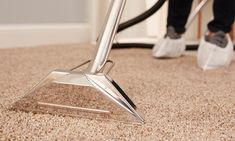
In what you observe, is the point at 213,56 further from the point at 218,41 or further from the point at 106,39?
the point at 106,39

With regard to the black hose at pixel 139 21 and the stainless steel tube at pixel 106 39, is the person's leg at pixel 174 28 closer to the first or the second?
the black hose at pixel 139 21

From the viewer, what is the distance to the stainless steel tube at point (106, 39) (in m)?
0.58

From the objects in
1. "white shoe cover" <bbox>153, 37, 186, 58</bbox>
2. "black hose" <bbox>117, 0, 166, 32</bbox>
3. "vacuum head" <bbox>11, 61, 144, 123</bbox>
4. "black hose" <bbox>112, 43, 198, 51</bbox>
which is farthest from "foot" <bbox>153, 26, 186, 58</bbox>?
"vacuum head" <bbox>11, 61, 144, 123</bbox>

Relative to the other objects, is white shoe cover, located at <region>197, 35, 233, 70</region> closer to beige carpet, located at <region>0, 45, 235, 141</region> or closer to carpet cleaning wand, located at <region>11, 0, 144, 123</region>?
beige carpet, located at <region>0, 45, 235, 141</region>

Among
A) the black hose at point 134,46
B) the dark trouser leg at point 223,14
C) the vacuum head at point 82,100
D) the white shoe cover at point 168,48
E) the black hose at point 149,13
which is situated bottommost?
the black hose at point 134,46

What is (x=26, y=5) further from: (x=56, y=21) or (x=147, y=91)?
(x=147, y=91)

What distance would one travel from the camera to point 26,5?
1615mm

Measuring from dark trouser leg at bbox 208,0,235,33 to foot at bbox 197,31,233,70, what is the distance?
21 millimetres

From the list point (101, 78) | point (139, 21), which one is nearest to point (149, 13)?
point (139, 21)

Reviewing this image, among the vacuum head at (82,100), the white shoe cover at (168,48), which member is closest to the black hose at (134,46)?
the white shoe cover at (168,48)

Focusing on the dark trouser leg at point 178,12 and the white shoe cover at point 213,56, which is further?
the dark trouser leg at point 178,12

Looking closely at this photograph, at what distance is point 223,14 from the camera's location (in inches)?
42.6

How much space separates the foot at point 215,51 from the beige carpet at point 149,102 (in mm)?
32

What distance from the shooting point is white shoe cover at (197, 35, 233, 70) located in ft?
3.52
